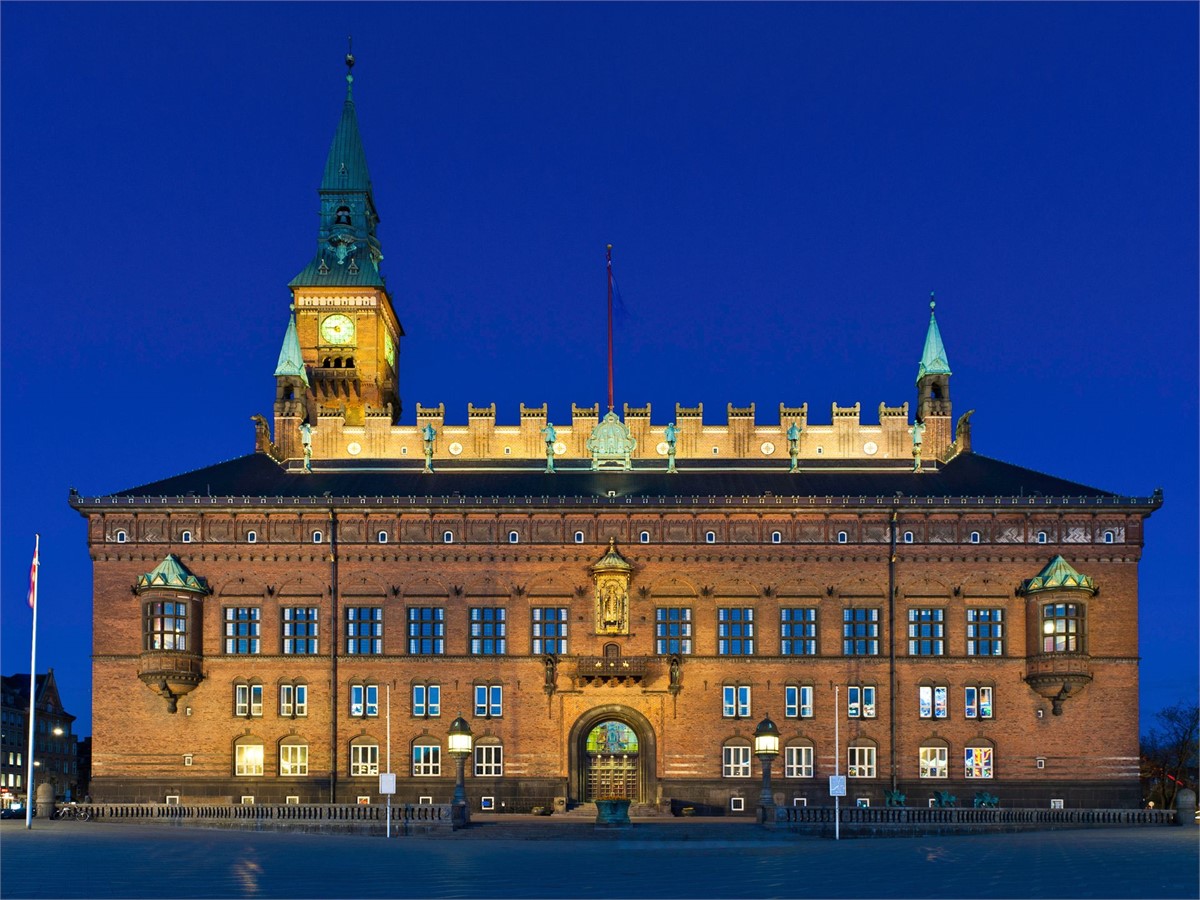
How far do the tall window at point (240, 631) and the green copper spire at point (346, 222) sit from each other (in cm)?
2374

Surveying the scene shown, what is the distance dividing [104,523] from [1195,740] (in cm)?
8329

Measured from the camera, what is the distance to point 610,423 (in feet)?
243

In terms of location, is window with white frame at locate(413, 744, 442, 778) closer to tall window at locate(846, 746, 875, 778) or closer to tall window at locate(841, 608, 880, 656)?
tall window at locate(846, 746, 875, 778)

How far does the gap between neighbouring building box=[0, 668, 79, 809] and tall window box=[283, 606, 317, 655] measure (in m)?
76.4

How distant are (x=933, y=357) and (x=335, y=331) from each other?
34.5m

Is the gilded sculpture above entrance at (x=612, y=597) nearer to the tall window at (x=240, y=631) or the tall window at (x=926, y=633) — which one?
the tall window at (x=926, y=633)

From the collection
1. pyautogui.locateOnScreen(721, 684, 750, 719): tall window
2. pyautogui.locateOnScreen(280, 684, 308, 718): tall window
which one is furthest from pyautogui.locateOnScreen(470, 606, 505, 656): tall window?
pyautogui.locateOnScreen(721, 684, 750, 719): tall window

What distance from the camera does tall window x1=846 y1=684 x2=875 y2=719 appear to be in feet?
219

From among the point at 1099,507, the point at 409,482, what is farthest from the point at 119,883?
the point at 1099,507

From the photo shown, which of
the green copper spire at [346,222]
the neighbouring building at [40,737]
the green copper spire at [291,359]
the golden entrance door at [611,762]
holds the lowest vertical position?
the neighbouring building at [40,737]

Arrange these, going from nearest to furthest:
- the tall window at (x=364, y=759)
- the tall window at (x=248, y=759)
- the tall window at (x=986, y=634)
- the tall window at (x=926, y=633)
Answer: the tall window at (x=248, y=759)
the tall window at (x=364, y=759)
the tall window at (x=986, y=634)
the tall window at (x=926, y=633)

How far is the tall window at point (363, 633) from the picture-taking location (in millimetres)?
67750

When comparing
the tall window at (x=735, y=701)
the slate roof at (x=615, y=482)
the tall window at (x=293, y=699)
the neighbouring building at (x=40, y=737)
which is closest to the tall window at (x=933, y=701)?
the tall window at (x=735, y=701)

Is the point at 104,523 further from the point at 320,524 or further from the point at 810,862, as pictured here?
the point at 810,862
